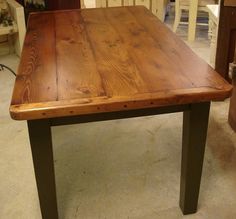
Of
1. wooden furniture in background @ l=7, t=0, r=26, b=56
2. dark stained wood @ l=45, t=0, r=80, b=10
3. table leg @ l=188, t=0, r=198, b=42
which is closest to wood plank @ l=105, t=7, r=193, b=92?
wooden furniture in background @ l=7, t=0, r=26, b=56

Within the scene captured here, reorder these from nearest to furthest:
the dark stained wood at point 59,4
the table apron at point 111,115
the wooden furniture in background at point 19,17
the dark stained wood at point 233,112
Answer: the table apron at point 111,115 → the dark stained wood at point 233,112 → the wooden furniture in background at point 19,17 → the dark stained wood at point 59,4

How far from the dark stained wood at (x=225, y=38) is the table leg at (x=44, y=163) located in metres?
1.50

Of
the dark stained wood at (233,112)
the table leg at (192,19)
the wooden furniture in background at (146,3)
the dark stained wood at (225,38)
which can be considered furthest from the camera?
the wooden furniture in background at (146,3)

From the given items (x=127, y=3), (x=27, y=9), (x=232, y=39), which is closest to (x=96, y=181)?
(x=232, y=39)

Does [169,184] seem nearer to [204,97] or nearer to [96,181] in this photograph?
[96,181]

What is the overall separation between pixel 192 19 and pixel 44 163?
8.52 ft

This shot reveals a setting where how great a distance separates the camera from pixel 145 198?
62.6 inches

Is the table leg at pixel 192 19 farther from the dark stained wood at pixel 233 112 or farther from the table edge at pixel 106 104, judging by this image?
the table edge at pixel 106 104

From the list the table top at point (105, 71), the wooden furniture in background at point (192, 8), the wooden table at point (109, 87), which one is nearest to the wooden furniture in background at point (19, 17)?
the table top at point (105, 71)

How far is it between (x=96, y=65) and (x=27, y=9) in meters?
2.10

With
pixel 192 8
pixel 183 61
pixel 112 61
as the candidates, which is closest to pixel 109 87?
pixel 112 61

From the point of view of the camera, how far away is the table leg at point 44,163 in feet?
3.92

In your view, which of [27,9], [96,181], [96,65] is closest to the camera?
[96,65]

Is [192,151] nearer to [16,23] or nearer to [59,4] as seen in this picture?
[16,23]
